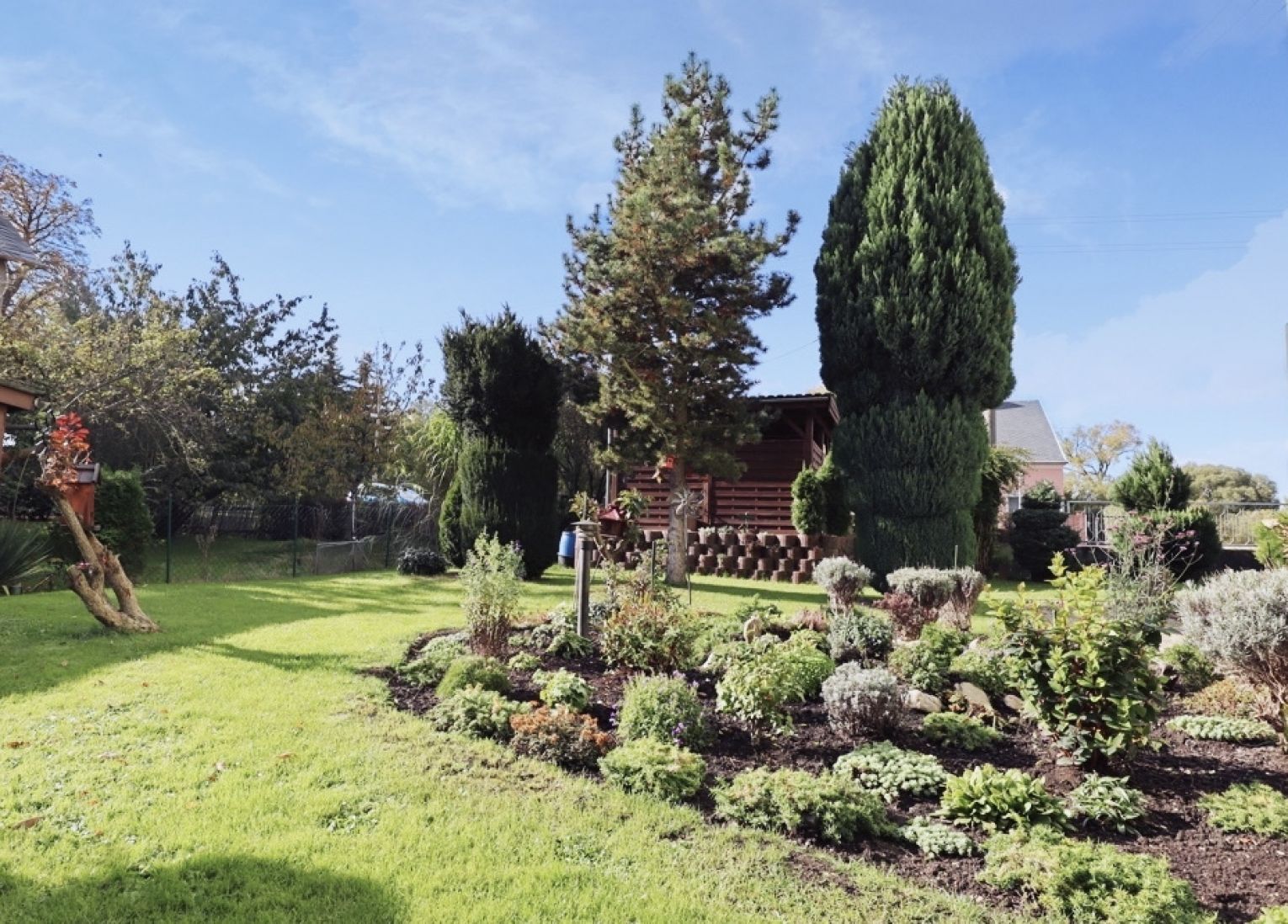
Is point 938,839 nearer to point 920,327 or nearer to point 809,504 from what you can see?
point 920,327

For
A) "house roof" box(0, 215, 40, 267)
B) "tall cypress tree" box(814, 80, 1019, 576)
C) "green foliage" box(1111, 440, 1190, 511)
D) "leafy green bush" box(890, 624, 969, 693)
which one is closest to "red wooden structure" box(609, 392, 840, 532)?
"tall cypress tree" box(814, 80, 1019, 576)

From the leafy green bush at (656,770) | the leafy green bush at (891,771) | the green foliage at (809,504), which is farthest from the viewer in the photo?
the green foliage at (809,504)

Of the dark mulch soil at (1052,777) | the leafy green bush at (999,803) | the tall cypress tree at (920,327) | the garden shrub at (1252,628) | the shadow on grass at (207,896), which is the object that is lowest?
the dark mulch soil at (1052,777)

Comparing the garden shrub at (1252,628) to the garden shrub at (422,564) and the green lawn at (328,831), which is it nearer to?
the green lawn at (328,831)

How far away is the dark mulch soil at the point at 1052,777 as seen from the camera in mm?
2883

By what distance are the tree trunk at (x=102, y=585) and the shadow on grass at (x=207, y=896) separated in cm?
527

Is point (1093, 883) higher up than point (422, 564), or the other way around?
point (422, 564)

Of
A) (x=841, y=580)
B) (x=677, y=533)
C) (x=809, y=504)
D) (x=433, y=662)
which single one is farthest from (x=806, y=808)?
(x=809, y=504)

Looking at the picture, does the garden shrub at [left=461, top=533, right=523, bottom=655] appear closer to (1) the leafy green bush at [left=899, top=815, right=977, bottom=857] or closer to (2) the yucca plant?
(1) the leafy green bush at [left=899, top=815, right=977, bottom=857]

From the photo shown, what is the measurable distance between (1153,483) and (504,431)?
11.5m

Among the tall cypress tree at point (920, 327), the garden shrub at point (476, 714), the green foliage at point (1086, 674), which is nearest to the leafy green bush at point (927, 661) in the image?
the green foliage at point (1086, 674)

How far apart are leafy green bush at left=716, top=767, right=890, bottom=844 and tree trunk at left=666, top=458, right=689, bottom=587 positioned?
924 centimetres

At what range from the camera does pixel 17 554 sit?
388 inches

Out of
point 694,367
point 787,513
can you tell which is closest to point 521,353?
point 694,367
